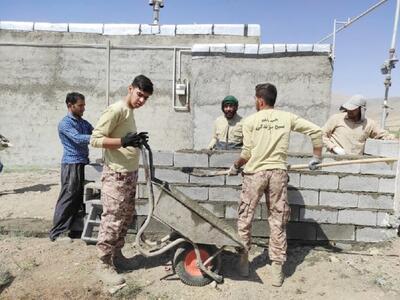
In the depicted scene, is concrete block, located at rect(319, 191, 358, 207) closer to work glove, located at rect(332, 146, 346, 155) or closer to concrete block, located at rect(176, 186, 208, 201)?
work glove, located at rect(332, 146, 346, 155)

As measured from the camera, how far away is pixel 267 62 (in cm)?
730

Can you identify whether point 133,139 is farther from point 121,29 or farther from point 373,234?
point 121,29

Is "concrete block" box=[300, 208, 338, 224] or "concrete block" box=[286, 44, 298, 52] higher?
"concrete block" box=[286, 44, 298, 52]

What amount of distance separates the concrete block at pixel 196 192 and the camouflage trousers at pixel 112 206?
3.18ft

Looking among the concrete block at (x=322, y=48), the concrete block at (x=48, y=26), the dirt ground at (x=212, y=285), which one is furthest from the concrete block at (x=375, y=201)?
the concrete block at (x=48, y=26)

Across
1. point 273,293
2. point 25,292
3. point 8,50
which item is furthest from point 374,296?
point 8,50

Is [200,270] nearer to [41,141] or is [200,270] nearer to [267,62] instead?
[267,62]

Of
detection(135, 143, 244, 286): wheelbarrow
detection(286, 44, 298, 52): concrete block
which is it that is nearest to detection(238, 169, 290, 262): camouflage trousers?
detection(135, 143, 244, 286): wheelbarrow

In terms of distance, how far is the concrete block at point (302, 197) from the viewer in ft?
14.2

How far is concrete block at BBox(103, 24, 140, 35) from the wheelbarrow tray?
242 inches

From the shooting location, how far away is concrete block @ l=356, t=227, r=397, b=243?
432 cm

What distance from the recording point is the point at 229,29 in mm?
8297

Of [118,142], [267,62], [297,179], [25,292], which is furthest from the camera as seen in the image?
[267,62]

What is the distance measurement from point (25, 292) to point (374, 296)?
3167 mm
